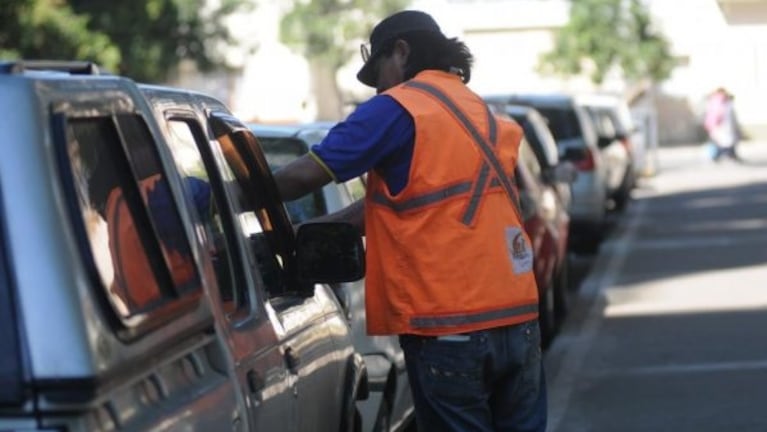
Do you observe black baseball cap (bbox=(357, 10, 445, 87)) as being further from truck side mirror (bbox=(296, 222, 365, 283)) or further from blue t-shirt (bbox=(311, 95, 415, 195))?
truck side mirror (bbox=(296, 222, 365, 283))

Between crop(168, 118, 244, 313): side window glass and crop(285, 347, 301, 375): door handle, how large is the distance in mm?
221

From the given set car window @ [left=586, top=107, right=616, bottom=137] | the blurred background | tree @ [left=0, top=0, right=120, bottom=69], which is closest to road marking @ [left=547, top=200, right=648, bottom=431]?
car window @ [left=586, top=107, right=616, bottom=137]

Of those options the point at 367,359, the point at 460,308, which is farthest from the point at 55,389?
the point at 367,359

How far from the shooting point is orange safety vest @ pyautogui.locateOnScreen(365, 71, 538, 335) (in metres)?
4.74

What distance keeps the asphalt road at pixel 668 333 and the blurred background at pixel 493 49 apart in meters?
9.08

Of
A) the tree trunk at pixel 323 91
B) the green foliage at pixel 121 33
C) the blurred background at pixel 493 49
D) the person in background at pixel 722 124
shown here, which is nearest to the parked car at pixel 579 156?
the green foliage at pixel 121 33

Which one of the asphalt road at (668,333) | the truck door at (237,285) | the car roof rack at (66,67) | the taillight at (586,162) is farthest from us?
the taillight at (586,162)

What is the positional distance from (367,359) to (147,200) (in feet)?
11.0

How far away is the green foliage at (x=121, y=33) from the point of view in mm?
23219

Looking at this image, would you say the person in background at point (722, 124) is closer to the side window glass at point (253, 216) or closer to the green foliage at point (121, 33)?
the green foliage at point (121, 33)

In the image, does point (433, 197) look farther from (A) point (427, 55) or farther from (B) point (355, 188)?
(B) point (355, 188)

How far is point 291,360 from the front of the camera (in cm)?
475

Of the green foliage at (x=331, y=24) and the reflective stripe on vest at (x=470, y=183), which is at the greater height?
the reflective stripe on vest at (x=470, y=183)

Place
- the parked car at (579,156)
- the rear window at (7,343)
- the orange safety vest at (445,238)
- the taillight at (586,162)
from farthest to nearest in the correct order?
the taillight at (586,162)
the parked car at (579,156)
the orange safety vest at (445,238)
the rear window at (7,343)
